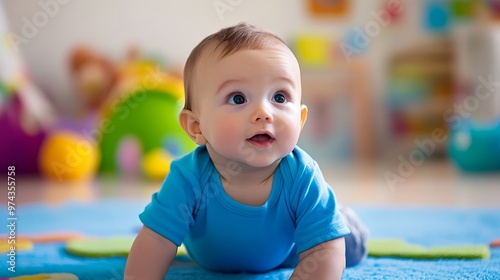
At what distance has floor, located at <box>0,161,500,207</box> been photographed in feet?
6.93

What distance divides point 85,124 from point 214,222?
2.54 meters

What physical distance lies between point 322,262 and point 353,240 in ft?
0.70

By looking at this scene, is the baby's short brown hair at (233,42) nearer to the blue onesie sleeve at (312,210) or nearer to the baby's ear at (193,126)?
the baby's ear at (193,126)

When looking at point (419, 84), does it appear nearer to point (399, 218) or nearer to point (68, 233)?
point (399, 218)

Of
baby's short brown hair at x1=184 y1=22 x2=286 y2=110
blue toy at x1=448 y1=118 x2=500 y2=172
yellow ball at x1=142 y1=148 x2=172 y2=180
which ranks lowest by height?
blue toy at x1=448 y1=118 x2=500 y2=172

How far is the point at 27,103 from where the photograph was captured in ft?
10.8

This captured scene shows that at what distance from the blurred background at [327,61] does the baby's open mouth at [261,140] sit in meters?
2.38

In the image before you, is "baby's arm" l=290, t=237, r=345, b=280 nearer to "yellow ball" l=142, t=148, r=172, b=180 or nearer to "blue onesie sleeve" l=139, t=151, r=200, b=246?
"blue onesie sleeve" l=139, t=151, r=200, b=246

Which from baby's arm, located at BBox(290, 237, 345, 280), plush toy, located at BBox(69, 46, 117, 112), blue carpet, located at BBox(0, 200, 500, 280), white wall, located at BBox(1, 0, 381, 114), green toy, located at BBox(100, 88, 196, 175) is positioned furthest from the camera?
white wall, located at BBox(1, 0, 381, 114)

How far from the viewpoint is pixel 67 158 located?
3061 mm

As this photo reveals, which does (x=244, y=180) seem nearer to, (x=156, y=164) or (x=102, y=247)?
(x=102, y=247)

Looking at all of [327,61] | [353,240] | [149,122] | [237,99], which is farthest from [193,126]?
[327,61]

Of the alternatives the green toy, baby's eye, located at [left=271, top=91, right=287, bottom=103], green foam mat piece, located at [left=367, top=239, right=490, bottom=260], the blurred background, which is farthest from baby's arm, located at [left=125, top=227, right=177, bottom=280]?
the blurred background

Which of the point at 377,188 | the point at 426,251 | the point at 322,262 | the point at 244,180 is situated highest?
the point at 244,180
